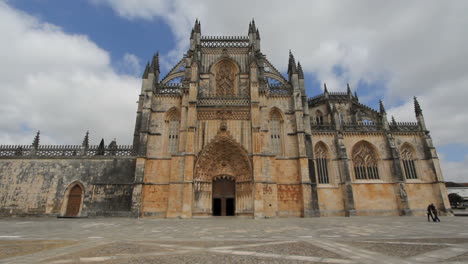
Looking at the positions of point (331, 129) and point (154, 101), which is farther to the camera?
point (331, 129)

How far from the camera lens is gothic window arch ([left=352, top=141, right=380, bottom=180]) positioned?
22156 millimetres

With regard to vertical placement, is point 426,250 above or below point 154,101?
below

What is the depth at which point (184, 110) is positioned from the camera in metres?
19.7

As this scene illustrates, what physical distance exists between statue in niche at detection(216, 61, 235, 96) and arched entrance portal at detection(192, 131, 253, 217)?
600 centimetres

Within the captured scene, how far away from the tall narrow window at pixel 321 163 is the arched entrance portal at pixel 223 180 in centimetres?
806

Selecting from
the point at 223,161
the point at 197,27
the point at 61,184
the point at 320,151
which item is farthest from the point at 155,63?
the point at 320,151

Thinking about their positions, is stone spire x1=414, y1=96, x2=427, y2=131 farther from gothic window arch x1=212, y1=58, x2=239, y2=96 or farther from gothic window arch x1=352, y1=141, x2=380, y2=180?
gothic window arch x1=212, y1=58, x2=239, y2=96

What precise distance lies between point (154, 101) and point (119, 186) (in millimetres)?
8133

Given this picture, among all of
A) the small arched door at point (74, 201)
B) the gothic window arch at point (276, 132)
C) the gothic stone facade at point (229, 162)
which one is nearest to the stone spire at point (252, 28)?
the gothic stone facade at point (229, 162)

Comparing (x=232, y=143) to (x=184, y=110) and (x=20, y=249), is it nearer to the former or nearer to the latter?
(x=184, y=110)

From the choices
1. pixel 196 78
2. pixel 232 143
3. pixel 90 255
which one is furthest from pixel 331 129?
pixel 90 255

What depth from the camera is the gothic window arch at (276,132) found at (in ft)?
68.0

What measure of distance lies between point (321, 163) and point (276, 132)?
5.70 meters

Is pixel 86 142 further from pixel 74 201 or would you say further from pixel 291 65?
pixel 291 65
